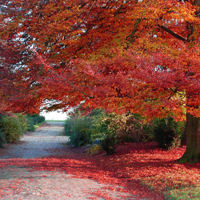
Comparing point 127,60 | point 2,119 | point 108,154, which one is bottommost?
point 108,154

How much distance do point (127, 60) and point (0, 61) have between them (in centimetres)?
488

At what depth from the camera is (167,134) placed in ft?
45.5

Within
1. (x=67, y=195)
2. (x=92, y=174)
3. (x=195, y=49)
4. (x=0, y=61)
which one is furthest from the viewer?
(x=0, y=61)

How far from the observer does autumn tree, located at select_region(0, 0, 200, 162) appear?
699cm

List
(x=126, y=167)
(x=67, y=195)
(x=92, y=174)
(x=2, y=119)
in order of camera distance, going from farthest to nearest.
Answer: (x=2, y=119)
(x=126, y=167)
(x=92, y=174)
(x=67, y=195)

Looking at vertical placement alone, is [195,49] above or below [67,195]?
above

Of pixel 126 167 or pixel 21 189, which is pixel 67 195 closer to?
pixel 21 189

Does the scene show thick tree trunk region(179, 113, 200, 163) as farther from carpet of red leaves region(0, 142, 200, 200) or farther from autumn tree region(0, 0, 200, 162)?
carpet of red leaves region(0, 142, 200, 200)

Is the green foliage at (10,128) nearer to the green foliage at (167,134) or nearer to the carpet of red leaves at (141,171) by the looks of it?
the carpet of red leaves at (141,171)

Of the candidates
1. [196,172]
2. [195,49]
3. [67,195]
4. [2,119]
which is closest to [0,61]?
[67,195]

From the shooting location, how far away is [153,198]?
6.81m

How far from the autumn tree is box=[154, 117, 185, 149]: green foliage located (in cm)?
294

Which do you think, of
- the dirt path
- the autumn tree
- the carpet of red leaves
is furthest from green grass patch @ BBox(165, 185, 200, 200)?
the autumn tree

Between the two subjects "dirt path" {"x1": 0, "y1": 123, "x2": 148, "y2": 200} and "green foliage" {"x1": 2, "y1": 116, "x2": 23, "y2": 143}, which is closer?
"dirt path" {"x1": 0, "y1": 123, "x2": 148, "y2": 200}
